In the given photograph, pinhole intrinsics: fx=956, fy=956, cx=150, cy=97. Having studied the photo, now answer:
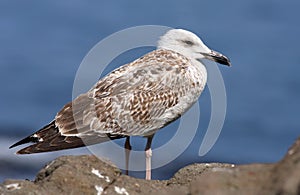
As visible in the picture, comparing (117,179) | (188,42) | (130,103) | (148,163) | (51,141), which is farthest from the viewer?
(188,42)

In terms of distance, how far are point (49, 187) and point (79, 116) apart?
4035 mm

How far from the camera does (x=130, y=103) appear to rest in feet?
47.4

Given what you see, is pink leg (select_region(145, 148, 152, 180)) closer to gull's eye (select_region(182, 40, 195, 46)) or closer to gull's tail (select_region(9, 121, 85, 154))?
gull's tail (select_region(9, 121, 85, 154))

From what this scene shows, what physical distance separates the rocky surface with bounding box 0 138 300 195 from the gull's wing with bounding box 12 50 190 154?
8.17 feet

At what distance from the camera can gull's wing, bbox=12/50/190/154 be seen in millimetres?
14297

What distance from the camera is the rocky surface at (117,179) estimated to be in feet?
23.9

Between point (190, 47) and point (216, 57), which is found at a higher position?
point (190, 47)

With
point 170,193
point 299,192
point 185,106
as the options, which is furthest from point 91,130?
point 299,192

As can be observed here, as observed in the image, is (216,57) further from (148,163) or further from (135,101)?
(148,163)

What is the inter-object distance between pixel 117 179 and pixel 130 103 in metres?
3.90

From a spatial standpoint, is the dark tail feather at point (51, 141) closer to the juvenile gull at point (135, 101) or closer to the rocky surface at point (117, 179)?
the juvenile gull at point (135, 101)

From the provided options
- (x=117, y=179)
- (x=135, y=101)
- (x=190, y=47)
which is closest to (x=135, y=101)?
(x=135, y=101)

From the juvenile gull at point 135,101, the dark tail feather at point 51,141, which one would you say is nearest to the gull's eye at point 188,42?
the juvenile gull at point 135,101

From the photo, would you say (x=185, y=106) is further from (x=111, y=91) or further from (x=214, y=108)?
(x=214, y=108)
